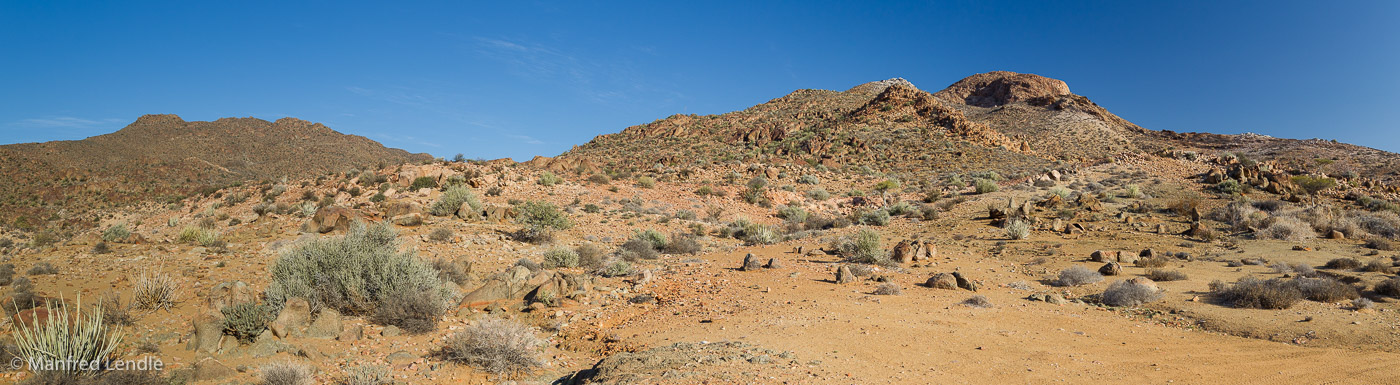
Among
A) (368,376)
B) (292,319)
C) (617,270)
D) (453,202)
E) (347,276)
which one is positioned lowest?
(368,376)

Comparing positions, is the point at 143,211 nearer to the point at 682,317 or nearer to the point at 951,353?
the point at 682,317

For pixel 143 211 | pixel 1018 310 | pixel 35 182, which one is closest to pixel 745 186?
pixel 1018 310

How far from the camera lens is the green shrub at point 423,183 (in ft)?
60.2

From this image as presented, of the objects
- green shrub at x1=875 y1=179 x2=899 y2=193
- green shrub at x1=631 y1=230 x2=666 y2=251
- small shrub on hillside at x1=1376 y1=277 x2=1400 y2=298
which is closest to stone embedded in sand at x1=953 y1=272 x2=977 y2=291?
small shrub on hillside at x1=1376 y1=277 x2=1400 y2=298

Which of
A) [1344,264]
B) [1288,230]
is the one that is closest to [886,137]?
[1288,230]

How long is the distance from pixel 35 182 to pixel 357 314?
49.8 metres

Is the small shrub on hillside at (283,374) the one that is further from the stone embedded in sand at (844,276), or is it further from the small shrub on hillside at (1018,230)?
the small shrub on hillside at (1018,230)

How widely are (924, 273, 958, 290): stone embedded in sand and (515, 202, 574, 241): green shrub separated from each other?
837cm

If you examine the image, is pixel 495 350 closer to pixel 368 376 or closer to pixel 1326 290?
pixel 368 376

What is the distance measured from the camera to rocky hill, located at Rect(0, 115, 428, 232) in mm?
33375

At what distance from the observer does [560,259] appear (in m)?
10.8

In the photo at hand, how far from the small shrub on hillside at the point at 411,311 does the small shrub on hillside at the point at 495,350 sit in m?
0.86

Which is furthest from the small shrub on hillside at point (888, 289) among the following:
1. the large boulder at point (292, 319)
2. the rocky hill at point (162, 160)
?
the rocky hill at point (162, 160)

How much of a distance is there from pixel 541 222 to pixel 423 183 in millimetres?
7615
